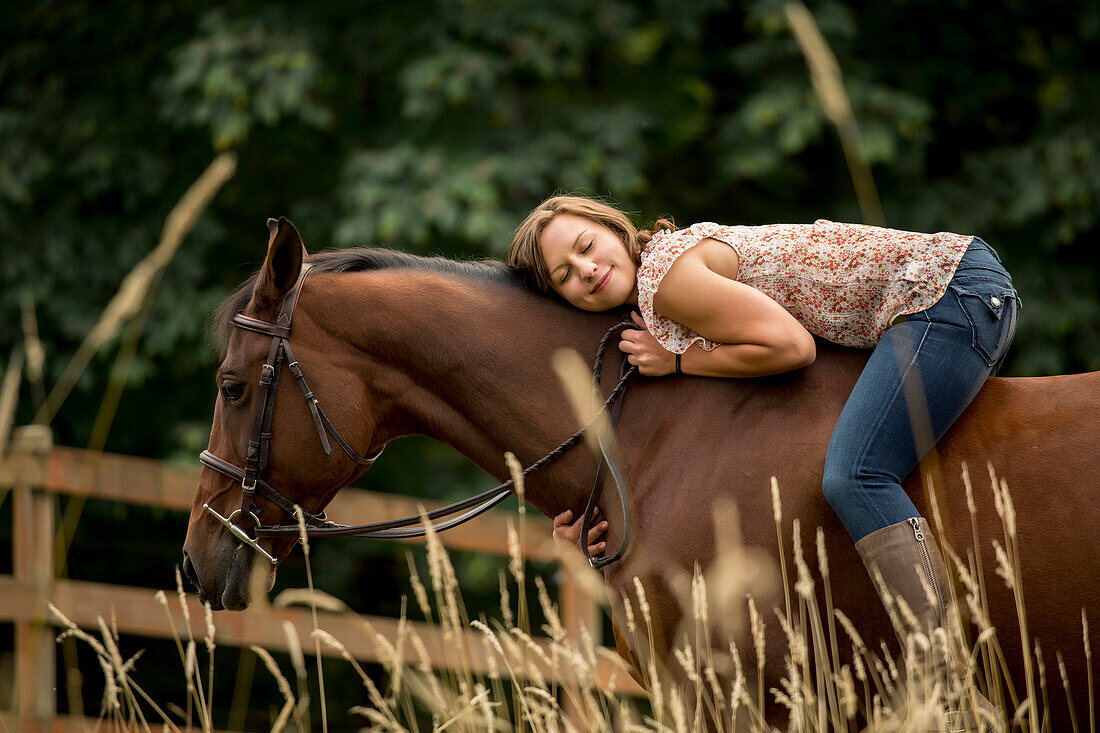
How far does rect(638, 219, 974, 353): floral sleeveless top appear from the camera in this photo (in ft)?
9.14

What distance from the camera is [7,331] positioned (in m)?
8.58

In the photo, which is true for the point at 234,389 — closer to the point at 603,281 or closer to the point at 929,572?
A: the point at 603,281

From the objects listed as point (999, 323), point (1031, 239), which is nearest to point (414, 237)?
point (1031, 239)

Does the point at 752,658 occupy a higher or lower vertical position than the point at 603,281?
lower

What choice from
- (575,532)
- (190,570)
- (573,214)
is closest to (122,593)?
(190,570)

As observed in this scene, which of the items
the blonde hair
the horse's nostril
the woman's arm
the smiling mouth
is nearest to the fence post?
the horse's nostril

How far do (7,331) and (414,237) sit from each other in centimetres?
376

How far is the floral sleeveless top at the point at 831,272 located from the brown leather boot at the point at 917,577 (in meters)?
0.60

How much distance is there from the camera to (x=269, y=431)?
→ 3115 millimetres

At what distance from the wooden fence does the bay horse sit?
3.02ft

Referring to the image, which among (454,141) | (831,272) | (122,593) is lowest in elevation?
(122,593)

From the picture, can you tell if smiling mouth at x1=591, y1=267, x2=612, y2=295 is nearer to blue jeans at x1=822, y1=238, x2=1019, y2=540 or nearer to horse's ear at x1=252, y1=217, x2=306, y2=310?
blue jeans at x1=822, y1=238, x2=1019, y2=540

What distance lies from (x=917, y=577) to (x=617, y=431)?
0.93 meters

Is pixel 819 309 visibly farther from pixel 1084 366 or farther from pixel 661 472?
pixel 1084 366
